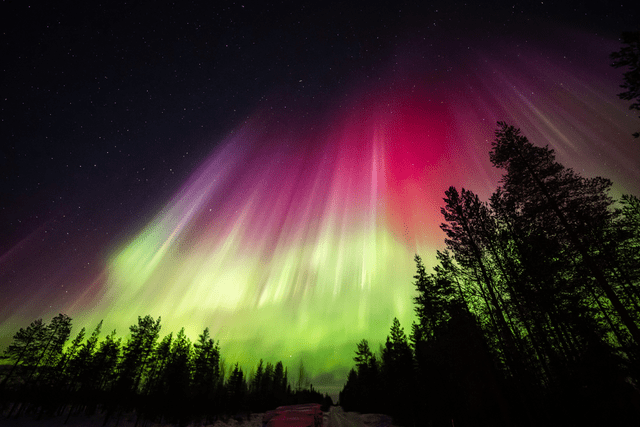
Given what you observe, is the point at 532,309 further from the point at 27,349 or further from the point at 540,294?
the point at 27,349

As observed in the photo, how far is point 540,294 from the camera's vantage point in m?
14.9

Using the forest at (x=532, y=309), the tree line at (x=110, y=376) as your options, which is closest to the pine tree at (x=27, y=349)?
the tree line at (x=110, y=376)

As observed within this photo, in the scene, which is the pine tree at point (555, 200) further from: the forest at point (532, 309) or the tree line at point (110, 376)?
the tree line at point (110, 376)

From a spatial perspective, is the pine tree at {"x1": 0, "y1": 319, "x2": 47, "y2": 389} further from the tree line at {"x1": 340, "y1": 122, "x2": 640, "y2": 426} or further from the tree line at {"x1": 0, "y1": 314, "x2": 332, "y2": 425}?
the tree line at {"x1": 340, "y1": 122, "x2": 640, "y2": 426}

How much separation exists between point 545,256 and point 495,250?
265 cm

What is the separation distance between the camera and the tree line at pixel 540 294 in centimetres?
1131

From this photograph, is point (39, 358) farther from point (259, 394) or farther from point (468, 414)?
point (468, 414)

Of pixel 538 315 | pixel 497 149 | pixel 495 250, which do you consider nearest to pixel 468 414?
pixel 538 315

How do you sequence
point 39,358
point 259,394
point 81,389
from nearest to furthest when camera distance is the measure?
point 39,358 < point 81,389 < point 259,394

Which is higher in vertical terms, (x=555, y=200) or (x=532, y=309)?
(x=555, y=200)

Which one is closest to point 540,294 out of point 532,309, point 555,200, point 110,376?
point 532,309

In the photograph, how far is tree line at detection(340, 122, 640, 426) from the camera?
37.1 ft

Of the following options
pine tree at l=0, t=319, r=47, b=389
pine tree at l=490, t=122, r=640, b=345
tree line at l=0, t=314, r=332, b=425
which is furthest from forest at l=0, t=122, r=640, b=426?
pine tree at l=0, t=319, r=47, b=389

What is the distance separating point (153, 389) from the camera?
139 feet
